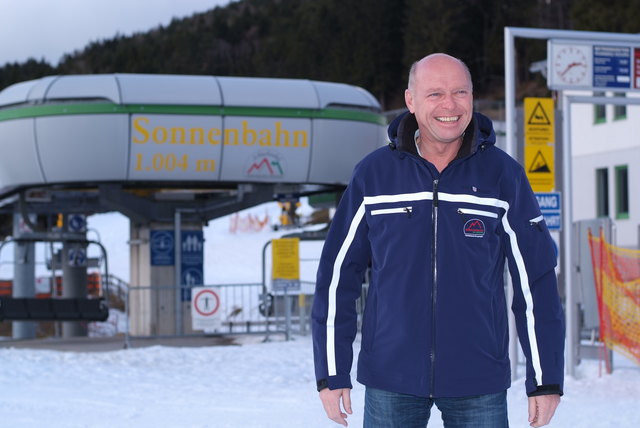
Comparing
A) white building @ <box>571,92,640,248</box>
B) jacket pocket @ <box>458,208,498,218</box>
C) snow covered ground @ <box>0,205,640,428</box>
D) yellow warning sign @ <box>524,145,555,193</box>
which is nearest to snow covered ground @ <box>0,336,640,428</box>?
snow covered ground @ <box>0,205,640,428</box>

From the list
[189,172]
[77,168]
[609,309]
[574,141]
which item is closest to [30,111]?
[77,168]

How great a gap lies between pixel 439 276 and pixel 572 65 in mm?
8354

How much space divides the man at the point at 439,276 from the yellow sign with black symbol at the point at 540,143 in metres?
7.85

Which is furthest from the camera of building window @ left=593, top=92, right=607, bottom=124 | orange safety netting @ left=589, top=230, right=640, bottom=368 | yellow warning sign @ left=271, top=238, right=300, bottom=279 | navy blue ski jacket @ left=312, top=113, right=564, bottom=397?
building window @ left=593, top=92, right=607, bottom=124

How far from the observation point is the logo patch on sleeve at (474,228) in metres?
3.39

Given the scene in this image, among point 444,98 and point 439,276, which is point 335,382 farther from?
point 444,98

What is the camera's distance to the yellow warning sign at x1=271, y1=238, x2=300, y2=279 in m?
18.4

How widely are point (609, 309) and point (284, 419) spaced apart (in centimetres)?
460

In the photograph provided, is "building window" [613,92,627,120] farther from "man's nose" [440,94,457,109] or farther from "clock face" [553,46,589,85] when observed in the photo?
"man's nose" [440,94,457,109]

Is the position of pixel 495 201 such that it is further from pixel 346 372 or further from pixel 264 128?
pixel 264 128

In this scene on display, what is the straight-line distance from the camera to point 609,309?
39.3 feet

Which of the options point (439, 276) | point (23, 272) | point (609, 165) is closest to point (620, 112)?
point (609, 165)

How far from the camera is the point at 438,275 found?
11.0 ft

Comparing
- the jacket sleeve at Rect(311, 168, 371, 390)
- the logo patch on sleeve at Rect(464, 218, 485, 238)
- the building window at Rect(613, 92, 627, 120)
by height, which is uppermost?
the building window at Rect(613, 92, 627, 120)
